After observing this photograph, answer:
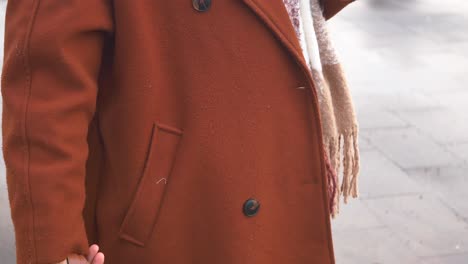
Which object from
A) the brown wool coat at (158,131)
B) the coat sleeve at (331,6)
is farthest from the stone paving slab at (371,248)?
the brown wool coat at (158,131)

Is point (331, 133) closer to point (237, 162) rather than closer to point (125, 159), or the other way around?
point (237, 162)

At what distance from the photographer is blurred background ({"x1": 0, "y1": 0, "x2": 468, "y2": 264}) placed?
4.43 metres

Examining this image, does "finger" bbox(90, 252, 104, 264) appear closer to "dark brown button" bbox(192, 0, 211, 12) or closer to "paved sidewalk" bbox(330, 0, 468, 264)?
"dark brown button" bbox(192, 0, 211, 12)

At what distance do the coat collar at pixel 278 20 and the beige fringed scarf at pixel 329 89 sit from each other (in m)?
0.25

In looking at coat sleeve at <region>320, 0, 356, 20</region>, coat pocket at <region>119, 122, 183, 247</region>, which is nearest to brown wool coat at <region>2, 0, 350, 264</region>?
coat pocket at <region>119, 122, 183, 247</region>

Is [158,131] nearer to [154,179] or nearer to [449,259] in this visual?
[154,179]

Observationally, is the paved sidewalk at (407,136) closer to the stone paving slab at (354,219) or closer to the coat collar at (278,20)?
the stone paving slab at (354,219)

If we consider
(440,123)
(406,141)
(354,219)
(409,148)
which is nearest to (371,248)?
(354,219)

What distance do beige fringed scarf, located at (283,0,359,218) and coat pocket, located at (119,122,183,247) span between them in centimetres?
49

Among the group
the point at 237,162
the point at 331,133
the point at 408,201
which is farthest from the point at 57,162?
the point at 408,201

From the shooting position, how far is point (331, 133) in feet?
7.89

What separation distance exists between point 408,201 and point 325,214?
2838 millimetres

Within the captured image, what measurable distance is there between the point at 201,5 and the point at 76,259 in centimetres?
59

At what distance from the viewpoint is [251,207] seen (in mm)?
2018
